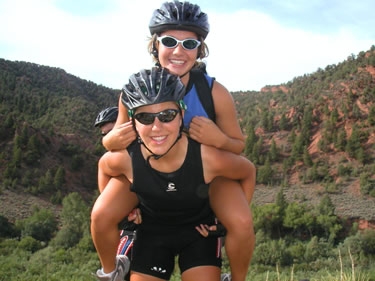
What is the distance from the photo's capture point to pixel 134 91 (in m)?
2.95

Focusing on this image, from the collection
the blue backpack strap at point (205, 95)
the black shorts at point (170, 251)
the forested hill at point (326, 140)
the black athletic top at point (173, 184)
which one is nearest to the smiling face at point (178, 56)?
the blue backpack strap at point (205, 95)

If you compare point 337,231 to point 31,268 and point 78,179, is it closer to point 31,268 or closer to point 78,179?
point 31,268

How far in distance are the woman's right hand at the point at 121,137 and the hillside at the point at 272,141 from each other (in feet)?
162

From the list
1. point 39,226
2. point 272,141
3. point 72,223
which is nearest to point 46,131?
point 39,226

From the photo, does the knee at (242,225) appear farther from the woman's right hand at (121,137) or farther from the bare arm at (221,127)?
the woman's right hand at (121,137)

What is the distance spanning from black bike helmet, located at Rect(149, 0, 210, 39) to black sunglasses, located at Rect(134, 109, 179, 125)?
755mm

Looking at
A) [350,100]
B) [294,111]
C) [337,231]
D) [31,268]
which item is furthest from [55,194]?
[350,100]

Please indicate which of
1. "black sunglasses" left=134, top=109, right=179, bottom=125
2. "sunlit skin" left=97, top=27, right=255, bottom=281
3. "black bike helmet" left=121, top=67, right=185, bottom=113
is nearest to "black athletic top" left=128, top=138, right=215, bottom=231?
"sunlit skin" left=97, top=27, right=255, bottom=281

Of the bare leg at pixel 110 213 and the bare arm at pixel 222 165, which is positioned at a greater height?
the bare arm at pixel 222 165

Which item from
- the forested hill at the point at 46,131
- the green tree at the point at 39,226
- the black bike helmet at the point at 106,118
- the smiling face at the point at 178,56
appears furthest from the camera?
the forested hill at the point at 46,131

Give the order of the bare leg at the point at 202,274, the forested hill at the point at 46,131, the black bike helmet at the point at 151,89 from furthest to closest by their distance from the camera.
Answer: the forested hill at the point at 46,131 → the bare leg at the point at 202,274 → the black bike helmet at the point at 151,89

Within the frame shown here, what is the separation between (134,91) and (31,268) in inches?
1132

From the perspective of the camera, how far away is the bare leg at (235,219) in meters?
3.03

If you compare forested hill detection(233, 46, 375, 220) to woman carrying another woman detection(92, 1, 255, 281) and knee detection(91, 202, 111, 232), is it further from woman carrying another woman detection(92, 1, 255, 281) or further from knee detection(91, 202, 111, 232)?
knee detection(91, 202, 111, 232)
